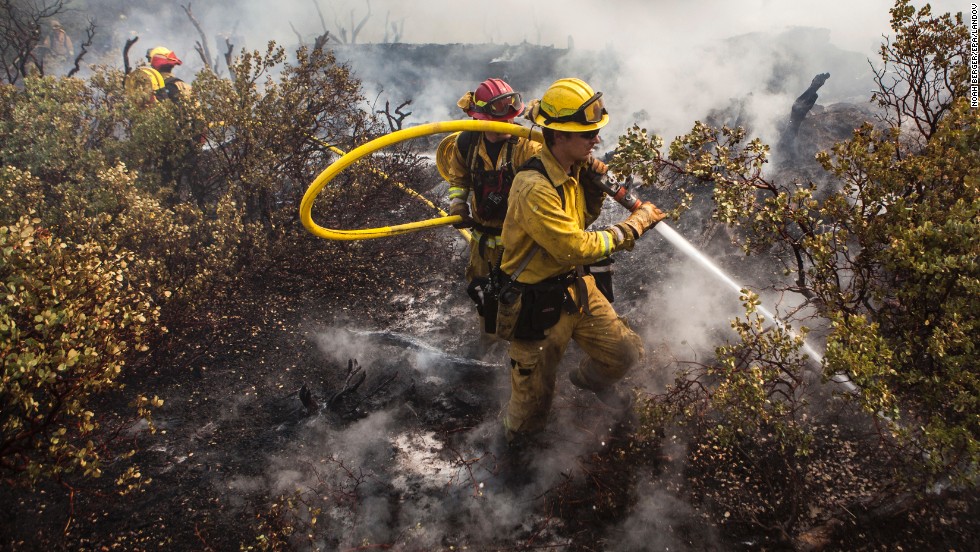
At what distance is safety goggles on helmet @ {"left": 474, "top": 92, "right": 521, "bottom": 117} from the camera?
14.5ft

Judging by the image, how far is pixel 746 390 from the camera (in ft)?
8.66

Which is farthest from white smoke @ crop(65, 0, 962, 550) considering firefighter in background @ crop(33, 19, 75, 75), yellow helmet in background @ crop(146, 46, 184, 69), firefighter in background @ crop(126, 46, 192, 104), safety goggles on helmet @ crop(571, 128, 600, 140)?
firefighter in background @ crop(33, 19, 75, 75)

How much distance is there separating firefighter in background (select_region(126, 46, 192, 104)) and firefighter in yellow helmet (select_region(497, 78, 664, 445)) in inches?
221

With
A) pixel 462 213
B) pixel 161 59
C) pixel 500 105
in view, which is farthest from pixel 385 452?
pixel 161 59

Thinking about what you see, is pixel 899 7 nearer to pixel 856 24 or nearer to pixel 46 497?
pixel 46 497

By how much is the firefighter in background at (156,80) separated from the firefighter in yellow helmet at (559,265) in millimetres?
5603

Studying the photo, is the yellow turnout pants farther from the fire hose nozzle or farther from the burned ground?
the fire hose nozzle

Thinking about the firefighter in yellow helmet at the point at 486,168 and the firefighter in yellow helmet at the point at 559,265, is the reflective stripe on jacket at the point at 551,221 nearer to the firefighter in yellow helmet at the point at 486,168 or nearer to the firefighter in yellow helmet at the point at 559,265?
the firefighter in yellow helmet at the point at 559,265

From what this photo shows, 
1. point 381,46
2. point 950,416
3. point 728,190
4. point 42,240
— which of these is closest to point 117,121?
point 42,240

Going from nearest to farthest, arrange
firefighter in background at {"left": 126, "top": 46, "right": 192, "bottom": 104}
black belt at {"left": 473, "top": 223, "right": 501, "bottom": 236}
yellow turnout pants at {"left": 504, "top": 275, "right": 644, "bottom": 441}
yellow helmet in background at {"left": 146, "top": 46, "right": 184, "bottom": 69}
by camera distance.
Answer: yellow turnout pants at {"left": 504, "top": 275, "right": 644, "bottom": 441} < black belt at {"left": 473, "top": 223, "right": 501, "bottom": 236} < firefighter in background at {"left": 126, "top": 46, "right": 192, "bottom": 104} < yellow helmet in background at {"left": 146, "top": 46, "right": 184, "bottom": 69}

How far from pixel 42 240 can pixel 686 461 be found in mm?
4038

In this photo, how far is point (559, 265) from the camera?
327 centimetres

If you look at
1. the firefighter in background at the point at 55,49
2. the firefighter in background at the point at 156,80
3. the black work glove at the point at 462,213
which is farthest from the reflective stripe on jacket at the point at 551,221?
the firefighter in background at the point at 55,49

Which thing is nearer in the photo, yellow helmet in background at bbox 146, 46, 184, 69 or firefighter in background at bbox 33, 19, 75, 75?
yellow helmet in background at bbox 146, 46, 184, 69
